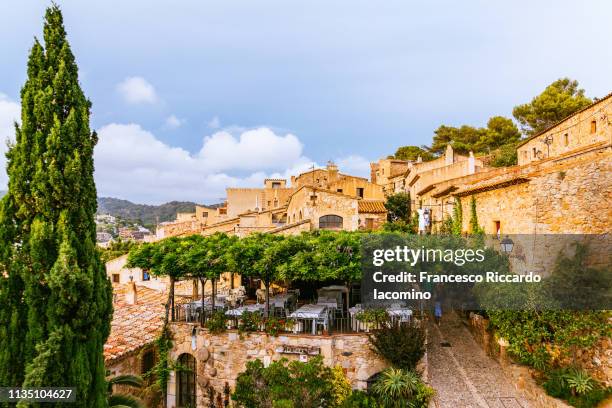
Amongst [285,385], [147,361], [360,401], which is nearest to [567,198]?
[360,401]

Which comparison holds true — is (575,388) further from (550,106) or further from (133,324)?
(550,106)

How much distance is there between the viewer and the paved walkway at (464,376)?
11.5 meters

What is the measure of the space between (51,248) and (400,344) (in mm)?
9505

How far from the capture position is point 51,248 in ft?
23.0

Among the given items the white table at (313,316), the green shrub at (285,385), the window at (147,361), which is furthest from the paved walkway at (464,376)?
the window at (147,361)

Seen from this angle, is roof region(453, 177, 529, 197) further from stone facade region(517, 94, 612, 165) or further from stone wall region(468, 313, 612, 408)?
stone wall region(468, 313, 612, 408)

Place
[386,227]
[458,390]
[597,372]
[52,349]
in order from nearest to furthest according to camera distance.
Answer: [52,349], [597,372], [458,390], [386,227]

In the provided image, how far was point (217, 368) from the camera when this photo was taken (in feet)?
42.0

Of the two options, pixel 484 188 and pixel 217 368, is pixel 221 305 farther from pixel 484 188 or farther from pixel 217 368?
pixel 484 188

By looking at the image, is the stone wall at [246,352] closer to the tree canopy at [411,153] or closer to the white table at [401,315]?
the white table at [401,315]

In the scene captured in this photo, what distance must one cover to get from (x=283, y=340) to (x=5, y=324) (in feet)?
24.8

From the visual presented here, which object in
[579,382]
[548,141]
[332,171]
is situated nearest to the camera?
[579,382]

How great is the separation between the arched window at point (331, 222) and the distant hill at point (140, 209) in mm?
91725

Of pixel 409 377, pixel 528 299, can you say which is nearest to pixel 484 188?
pixel 528 299
